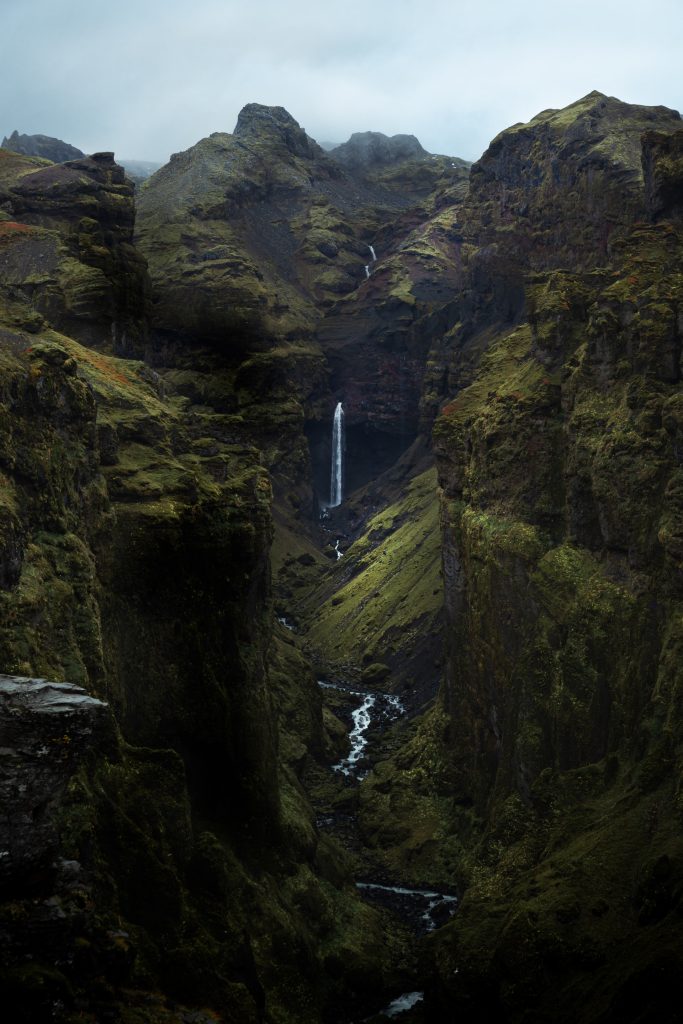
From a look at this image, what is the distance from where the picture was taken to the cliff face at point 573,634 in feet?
168

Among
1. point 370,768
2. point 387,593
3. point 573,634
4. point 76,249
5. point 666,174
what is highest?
point 666,174

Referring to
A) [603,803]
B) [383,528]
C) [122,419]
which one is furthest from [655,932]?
[383,528]

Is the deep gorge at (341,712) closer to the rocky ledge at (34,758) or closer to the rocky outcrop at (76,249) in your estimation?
the rocky ledge at (34,758)

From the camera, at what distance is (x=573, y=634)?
68.6 meters

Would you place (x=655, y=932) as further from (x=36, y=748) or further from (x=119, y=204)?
(x=119, y=204)

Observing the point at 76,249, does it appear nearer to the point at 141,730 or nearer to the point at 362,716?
the point at 362,716

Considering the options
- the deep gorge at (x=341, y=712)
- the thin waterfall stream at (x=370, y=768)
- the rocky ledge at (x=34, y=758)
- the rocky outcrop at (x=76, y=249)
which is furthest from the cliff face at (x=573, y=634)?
the rocky outcrop at (x=76, y=249)

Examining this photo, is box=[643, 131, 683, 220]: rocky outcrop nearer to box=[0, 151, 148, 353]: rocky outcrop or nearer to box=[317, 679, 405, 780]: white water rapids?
box=[0, 151, 148, 353]: rocky outcrop

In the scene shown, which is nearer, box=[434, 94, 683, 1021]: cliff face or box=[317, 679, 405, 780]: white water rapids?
box=[434, 94, 683, 1021]: cliff face

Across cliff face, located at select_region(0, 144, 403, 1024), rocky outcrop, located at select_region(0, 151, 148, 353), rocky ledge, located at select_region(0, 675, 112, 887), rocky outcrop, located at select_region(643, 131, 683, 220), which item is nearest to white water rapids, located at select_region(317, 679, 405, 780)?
cliff face, located at select_region(0, 144, 403, 1024)

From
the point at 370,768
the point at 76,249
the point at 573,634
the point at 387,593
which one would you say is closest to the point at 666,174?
the point at 573,634

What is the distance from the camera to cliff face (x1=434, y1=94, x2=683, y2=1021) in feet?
168

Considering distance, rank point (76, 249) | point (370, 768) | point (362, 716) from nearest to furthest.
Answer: point (370, 768)
point (362, 716)
point (76, 249)

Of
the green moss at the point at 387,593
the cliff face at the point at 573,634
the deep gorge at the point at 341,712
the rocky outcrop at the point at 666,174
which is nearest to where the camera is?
the deep gorge at the point at 341,712
